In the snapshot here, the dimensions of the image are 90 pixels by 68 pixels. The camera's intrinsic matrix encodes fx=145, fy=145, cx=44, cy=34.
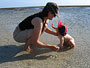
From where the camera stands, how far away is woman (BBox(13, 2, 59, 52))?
210cm

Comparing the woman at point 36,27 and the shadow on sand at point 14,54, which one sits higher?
the woman at point 36,27

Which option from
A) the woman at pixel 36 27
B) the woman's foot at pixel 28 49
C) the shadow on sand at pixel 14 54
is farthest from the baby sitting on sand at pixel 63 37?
the woman's foot at pixel 28 49

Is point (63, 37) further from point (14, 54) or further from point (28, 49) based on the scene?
point (14, 54)

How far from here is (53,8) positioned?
209 centimetres

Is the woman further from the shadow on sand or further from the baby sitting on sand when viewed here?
the baby sitting on sand

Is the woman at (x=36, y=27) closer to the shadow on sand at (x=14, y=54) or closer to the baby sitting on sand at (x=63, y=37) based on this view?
the shadow on sand at (x=14, y=54)

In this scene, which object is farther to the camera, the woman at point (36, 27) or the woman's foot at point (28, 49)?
the woman's foot at point (28, 49)

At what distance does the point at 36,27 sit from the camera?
6.89 ft

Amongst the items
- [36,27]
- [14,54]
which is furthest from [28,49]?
[36,27]

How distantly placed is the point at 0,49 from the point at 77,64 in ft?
4.44

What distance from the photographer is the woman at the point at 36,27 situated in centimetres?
210

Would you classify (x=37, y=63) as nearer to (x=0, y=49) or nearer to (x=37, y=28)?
(x=37, y=28)

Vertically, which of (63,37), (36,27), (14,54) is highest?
(36,27)

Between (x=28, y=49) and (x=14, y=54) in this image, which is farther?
(x=28, y=49)
